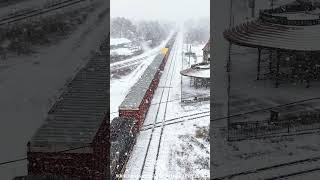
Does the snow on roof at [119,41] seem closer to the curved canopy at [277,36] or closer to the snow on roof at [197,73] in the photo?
the snow on roof at [197,73]

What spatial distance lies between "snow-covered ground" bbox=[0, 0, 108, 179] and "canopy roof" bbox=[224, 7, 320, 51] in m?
1.77

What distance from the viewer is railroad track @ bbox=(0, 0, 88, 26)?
4653 mm

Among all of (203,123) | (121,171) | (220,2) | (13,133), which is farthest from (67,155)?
(220,2)

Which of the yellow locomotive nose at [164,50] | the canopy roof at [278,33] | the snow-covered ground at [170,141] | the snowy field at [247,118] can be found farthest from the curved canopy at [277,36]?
the yellow locomotive nose at [164,50]

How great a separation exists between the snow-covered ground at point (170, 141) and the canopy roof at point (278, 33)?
1070 millimetres

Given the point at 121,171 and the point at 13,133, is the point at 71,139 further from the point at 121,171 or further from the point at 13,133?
the point at 121,171

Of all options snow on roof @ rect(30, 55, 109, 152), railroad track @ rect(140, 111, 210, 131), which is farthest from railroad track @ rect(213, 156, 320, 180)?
railroad track @ rect(140, 111, 210, 131)

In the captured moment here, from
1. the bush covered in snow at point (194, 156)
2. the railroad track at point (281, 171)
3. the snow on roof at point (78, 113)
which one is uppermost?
the snow on roof at point (78, 113)

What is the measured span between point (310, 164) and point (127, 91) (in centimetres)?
272

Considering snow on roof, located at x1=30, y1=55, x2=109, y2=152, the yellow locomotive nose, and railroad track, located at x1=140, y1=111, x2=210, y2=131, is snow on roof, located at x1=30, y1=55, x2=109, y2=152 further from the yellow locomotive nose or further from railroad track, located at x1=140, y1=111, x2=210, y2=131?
the yellow locomotive nose

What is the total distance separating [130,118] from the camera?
495 cm

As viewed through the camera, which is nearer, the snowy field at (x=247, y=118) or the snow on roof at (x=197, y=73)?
the snowy field at (x=247, y=118)

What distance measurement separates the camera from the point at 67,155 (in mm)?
3771

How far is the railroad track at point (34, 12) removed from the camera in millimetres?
4653
